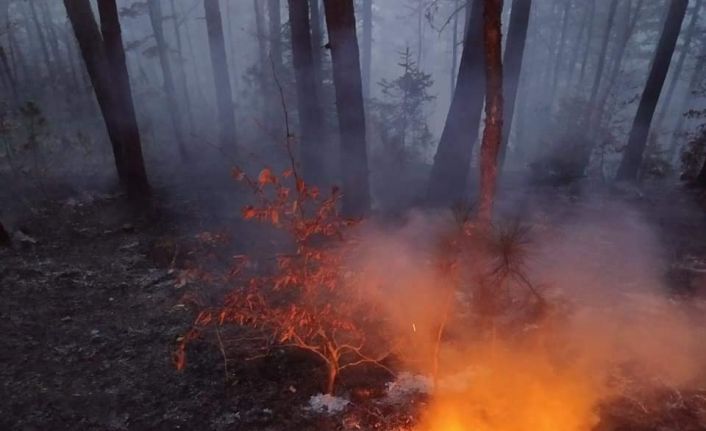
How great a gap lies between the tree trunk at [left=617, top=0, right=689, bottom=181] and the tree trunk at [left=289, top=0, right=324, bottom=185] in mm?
9207

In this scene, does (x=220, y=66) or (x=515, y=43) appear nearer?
(x=515, y=43)

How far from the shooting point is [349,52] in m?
7.51

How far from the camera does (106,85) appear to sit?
33.1ft

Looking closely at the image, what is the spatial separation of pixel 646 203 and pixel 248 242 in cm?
896

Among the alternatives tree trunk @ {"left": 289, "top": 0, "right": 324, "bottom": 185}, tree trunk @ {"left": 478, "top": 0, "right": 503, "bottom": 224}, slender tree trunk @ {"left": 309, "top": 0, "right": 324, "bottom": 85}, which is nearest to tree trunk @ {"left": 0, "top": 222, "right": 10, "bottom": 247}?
tree trunk @ {"left": 289, "top": 0, "right": 324, "bottom": 185}

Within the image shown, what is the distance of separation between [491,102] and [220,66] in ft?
40.5

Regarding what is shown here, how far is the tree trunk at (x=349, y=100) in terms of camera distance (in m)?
7.30

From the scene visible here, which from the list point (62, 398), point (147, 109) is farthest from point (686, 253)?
point (147, 109)

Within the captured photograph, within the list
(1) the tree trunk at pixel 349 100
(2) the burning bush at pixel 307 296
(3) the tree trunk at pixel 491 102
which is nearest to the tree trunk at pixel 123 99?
(1) the tree trunk at pixel 349 100

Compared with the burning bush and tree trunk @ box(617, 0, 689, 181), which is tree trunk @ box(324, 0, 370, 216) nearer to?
the burning bush

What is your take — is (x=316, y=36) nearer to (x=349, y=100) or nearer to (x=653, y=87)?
(x=349, y=100)

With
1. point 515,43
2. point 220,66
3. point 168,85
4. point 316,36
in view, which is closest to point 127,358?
point 515,43

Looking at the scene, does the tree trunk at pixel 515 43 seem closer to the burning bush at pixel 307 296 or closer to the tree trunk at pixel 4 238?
the burning bush at pixel 307 296

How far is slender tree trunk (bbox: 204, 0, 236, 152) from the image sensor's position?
14.9 metres
